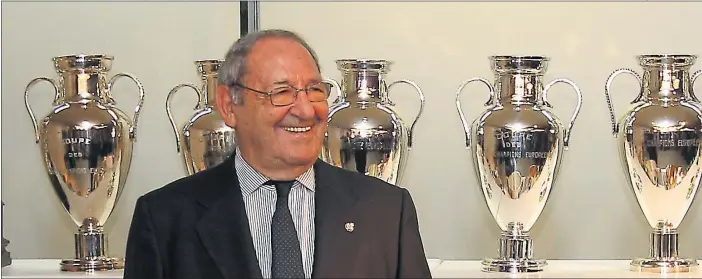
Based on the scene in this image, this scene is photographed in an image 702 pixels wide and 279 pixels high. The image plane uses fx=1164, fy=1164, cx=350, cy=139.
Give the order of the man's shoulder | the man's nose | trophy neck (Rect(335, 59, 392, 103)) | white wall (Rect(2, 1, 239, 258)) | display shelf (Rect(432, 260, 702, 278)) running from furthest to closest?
white wall (Rect(2, 1, 239, 258)), trophy neck (Rect(335, 59, 392, 103)), display shelf (Rect(432, 260, 702, 278)), the man's shoulder, the man's nose

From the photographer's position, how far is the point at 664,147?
7.08ft

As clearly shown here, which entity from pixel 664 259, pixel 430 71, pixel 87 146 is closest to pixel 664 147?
pixel 664 259

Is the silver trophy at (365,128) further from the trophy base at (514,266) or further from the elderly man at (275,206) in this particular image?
the elderly man at (275,206)

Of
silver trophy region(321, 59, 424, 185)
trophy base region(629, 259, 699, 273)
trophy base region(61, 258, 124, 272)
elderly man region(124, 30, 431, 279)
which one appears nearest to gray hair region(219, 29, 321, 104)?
elderly man region(124, 30, 431, 279)

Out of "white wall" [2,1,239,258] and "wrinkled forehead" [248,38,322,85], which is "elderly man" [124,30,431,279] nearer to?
"wrinkled forehead" [248,38,322,85]

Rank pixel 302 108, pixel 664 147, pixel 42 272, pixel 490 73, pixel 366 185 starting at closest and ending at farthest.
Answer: pixel 302 108 < pixel 366 185 < pixel 664 147 < pixel 42 272 < pixel 490 73

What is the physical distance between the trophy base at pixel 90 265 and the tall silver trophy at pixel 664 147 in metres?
1.01

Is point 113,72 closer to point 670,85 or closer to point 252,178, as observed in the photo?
point 252,178

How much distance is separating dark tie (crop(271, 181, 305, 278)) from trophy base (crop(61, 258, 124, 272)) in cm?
64

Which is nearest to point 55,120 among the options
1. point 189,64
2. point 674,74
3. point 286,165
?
point 189,64

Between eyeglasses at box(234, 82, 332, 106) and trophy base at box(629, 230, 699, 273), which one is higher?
eyeglasses at box(234, 82, 332, 106)

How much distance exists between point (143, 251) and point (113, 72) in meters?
1.03

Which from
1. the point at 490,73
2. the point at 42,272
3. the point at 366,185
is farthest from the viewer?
the point at 490,73

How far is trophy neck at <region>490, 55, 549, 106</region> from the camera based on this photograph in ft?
7.14
